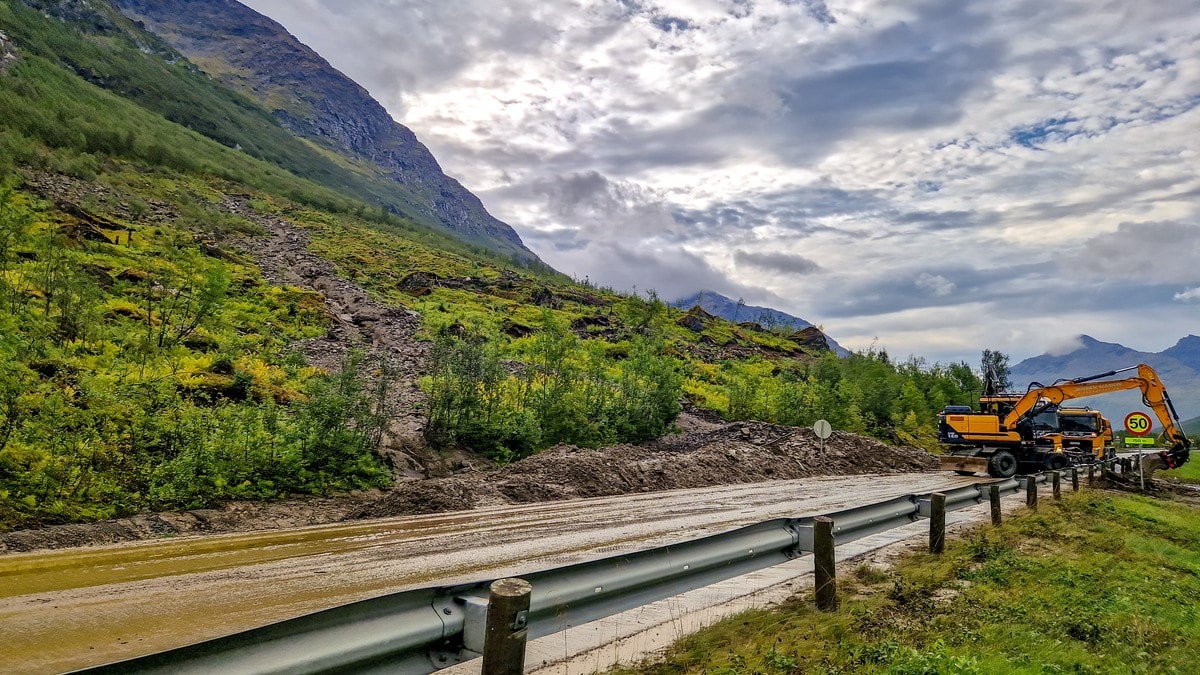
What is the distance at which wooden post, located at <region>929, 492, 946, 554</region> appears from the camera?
27.1 feet

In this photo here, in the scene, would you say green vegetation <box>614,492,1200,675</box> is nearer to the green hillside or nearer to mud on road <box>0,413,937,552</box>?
mud on road <box>0,413,937,552</box>

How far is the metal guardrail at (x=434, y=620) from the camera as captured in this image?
2.08 metres

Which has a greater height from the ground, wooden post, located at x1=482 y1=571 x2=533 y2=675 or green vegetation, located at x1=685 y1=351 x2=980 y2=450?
green vegetation, located at x1=685 y1=351 x2=980 y2=450

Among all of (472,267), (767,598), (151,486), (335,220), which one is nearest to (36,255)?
(151,486)

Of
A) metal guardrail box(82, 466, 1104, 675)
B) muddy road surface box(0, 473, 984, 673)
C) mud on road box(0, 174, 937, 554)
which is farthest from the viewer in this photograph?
mud on road box(0, 174, 937, 554)

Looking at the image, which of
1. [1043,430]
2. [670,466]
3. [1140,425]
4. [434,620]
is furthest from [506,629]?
[1043,430]

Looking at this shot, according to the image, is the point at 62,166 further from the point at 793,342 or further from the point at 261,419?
the point at 793,342

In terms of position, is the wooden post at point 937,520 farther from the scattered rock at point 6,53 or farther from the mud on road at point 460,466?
the scattered rock at point 6,53

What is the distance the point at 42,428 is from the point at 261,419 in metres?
4.43

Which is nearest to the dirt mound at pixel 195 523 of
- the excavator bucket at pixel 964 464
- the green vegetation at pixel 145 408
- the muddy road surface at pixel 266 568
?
the green vegetation at pixel 145 408

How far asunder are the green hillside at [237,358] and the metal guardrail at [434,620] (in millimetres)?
11660

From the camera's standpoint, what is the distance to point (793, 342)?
90.6 metres

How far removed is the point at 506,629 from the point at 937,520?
743cm

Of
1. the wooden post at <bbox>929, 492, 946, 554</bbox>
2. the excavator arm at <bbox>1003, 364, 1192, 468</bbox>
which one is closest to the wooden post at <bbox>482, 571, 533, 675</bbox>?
the wooden post at <bbox>929, 492, 946, 554</bbox>
